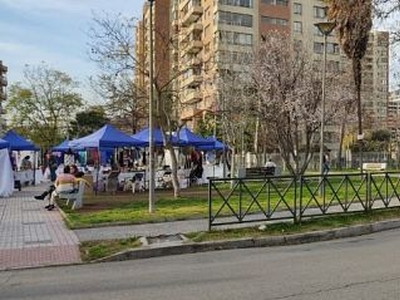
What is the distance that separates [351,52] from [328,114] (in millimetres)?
3643

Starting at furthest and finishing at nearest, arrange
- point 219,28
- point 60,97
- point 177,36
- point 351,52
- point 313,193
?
point 219,28 → point 60,97 → point 351,52 → point 177,36 → point 313,193

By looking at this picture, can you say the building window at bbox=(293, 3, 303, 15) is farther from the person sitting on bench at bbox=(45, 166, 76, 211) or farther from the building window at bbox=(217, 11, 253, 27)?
the person sitting on bench at bbox=(45, 166, 76, 211)

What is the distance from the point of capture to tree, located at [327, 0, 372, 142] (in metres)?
24.7

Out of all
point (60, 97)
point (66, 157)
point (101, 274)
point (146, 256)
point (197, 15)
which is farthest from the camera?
point (197, 15)

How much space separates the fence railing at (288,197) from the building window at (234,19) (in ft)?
210

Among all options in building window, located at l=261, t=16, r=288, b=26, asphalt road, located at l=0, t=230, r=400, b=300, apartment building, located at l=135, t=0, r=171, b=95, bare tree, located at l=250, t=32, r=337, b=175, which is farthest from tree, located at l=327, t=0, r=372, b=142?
building window, located at l=261, t=16, r=288, b=26

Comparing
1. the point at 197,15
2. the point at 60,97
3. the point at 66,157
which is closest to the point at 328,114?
the point at 66,157

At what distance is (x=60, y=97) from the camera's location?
68.8 metres

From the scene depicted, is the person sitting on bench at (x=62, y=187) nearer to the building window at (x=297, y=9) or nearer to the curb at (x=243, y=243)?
the curb at (x=243, y=243)

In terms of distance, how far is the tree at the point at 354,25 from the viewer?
24741 millimetres

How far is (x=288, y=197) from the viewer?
1380cm

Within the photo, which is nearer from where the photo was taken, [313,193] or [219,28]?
[313,193]

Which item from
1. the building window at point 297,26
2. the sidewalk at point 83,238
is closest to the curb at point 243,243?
the sidewalk at point 83,238

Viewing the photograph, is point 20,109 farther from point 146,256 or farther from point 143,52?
point 146,256
